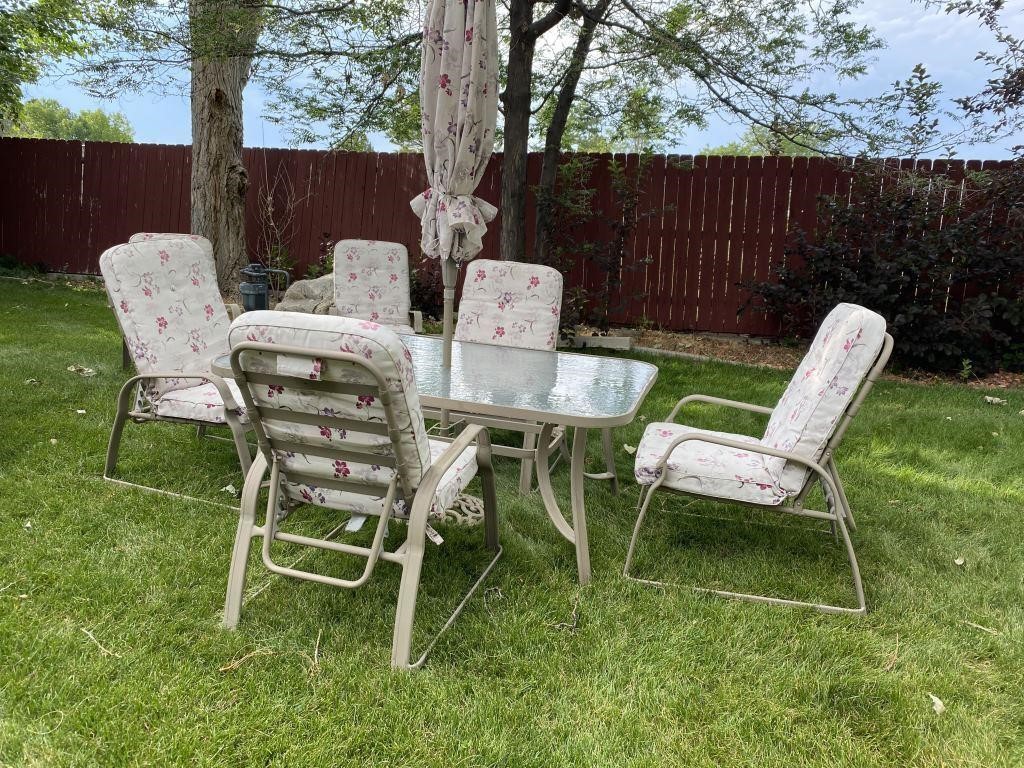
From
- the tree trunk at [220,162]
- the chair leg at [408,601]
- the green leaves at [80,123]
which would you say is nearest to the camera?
the chair leg at [408,601]

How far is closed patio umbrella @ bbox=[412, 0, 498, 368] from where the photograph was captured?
313 cm

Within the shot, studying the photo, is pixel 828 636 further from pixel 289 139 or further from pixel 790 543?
pixel 289 139

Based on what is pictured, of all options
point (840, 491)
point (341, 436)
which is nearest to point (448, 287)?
point (341, 436)

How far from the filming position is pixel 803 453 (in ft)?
8.16

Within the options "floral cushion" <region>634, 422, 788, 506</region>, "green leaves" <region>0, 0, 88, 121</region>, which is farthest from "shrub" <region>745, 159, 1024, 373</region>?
"green leaves" <region>0, 0, 88, 121</region>

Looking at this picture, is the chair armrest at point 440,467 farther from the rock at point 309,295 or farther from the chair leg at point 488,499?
the rock at point 309,295

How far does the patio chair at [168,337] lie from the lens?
307cm

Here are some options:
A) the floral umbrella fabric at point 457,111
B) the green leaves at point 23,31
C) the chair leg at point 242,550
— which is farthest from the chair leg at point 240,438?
the green leaves at point 23,31

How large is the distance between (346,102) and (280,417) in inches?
223

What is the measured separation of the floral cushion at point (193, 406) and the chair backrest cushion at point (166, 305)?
0.08m

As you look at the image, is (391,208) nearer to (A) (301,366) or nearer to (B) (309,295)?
(B) (309,295)

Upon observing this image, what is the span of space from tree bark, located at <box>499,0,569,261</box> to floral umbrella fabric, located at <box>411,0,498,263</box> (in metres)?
3.24

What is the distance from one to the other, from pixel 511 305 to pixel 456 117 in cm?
123

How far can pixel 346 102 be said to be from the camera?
6910 mm
